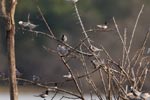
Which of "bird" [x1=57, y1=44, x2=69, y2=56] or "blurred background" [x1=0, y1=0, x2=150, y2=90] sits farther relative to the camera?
"blurred background" [x1=0, y1=0, x2=150, y2=90]

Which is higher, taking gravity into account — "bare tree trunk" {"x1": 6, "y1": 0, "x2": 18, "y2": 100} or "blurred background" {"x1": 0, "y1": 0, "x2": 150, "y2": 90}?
"blurred background" {"x1": 0, "y1": 0, "x2": 150, "y2": 90}

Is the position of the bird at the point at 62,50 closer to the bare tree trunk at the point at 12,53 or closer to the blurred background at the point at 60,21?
the bare tree trunk at the point at 12,53

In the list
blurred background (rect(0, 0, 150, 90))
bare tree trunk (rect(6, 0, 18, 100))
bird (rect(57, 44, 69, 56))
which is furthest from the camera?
blurred background (rect(0, 0, 150, 90))

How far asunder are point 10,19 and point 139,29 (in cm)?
1670

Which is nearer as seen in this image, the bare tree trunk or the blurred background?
the bare tree trunk

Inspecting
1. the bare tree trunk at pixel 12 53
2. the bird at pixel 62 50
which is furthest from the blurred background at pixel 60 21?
the bare tree trunk at pixel 12 53

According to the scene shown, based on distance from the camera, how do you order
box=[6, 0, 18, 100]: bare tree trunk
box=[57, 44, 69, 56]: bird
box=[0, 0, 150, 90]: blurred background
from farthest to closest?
box=[0, 0, 150, 90]: blurred background
box=[57, 44, 69, 56]: bird
box=[6, 0, 18, 100]: bare tree trunk

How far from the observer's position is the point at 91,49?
10.6 feet

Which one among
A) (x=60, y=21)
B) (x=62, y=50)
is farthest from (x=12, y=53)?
(x=60, y=21)

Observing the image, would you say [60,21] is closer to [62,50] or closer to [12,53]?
[62,50]

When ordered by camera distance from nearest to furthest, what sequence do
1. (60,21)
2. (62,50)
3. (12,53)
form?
(12,53)
(62,50)
(60,21)

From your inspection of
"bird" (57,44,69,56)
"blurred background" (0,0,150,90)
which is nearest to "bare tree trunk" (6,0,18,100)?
"bird" (57,44,69,56)

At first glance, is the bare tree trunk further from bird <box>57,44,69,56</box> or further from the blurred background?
the blurred background

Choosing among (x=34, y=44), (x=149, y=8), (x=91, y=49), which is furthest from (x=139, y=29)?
(x=91, y=49)
